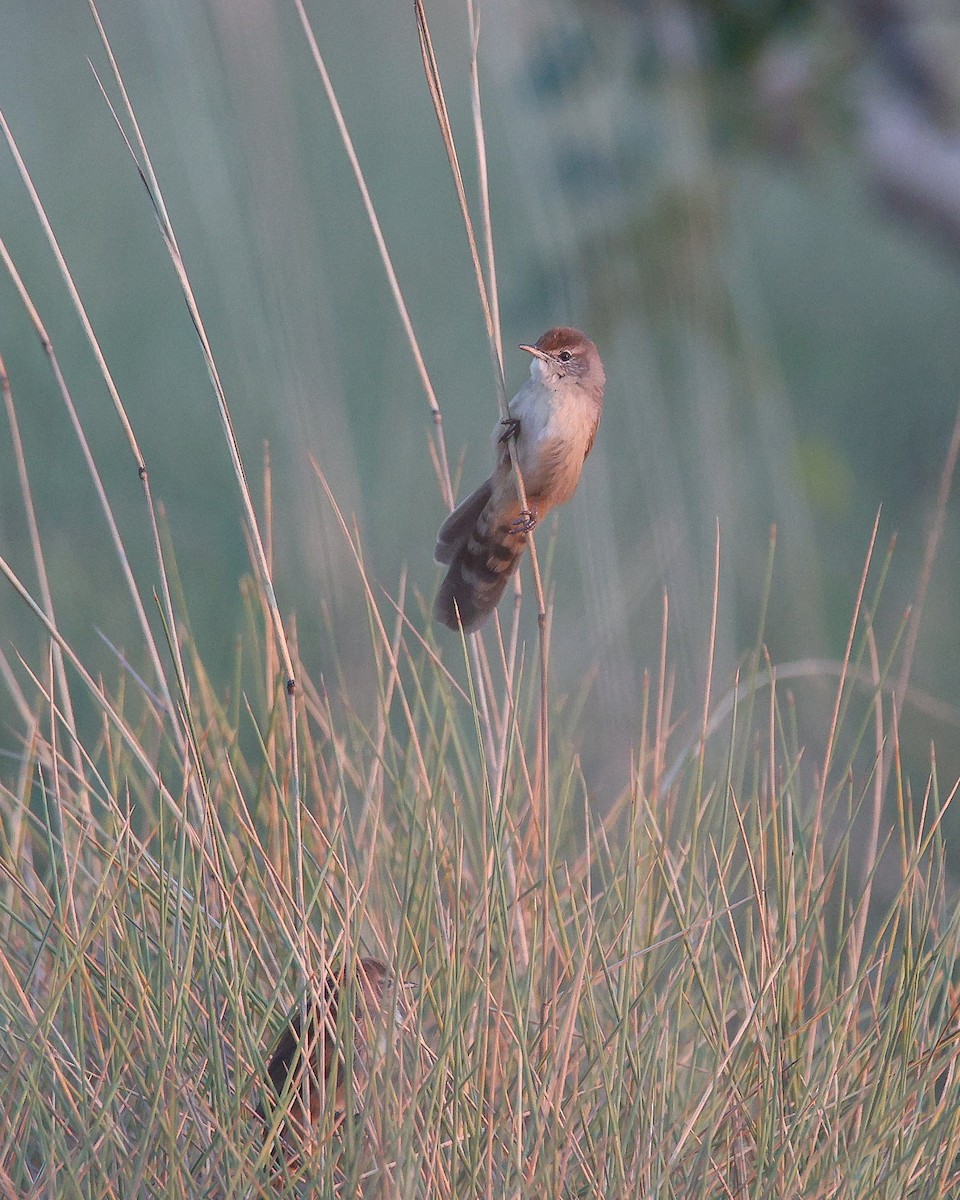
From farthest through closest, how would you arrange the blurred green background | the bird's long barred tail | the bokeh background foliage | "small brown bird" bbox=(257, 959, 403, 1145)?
the blurred green background < the bokeh background foliage < the bird's long barred tail < "small brown bird" bbox=(257, 959, 403, 1145)

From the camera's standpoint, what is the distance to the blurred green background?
8.79 feet

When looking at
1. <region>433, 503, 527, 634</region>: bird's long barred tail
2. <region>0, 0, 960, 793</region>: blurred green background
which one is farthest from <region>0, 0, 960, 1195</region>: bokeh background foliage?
<region>433, 503, 527, 634</region>: bird's long barred tail

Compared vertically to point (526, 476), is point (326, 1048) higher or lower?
lower

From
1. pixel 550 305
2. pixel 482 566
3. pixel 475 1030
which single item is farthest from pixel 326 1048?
pixel 550 305

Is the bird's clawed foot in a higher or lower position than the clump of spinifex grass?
higher

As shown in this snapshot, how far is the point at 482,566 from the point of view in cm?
162

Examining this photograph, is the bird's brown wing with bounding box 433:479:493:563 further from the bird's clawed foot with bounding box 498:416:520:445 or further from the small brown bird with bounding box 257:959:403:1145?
the small brown bird with bounding box 257:959:403:1145

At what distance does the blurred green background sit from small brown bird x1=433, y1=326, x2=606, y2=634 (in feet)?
0.56

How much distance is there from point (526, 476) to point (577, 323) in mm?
1019

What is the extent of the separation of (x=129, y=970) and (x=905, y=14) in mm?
2489

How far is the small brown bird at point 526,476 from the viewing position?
63.1 inches

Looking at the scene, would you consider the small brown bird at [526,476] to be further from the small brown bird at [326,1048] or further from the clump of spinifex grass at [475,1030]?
the small brown bird at [326,1048]

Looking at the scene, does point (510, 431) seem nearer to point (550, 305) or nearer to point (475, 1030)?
point (475, 1030)

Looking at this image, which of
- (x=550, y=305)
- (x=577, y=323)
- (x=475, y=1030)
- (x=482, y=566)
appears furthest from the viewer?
(x=550, y=305)
